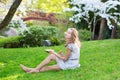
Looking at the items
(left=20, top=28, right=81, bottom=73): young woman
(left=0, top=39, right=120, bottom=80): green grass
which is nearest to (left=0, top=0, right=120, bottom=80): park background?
(left=0, top=39, right=120, bottom=80): green grass

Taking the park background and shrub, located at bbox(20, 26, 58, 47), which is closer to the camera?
the park background

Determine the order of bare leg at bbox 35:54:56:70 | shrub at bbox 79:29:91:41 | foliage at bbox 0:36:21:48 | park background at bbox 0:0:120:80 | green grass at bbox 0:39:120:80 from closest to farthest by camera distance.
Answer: green grass at bbox 0:39:120:80, park background at bbox 0:0:120:80, bare leg at bbox 35:54:56:70, foliage at bbox 0:36:21:48, shrub at bbox 79:29:91:41

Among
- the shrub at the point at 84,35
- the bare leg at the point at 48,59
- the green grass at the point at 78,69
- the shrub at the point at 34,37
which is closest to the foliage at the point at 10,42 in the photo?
the shrub at the point at 34,37

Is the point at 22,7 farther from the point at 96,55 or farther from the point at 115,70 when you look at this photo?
the point at 115,70

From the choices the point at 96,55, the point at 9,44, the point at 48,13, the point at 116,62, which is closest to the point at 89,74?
the point at 116,62

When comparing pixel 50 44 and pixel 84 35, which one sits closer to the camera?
pixel 50 44

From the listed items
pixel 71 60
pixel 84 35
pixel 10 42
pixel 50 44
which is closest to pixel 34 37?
pixel 50 44

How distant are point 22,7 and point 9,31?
672cm

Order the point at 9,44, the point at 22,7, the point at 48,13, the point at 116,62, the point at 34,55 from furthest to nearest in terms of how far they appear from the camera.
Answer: the point at 48,13 → the point at 9,44 → the point at 22,7 → the point at 34,55 → the point at 116,62

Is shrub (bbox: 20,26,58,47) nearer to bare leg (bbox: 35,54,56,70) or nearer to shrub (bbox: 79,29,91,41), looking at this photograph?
shrub (bbox: 79,29,91,41)

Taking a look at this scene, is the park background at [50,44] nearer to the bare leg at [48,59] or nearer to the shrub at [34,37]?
the shrub at [34,37]

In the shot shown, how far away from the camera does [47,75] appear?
7.31 meters

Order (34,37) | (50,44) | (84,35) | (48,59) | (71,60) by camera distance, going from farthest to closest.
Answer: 1. (84,35)
2. (34,37)
3. (50,44)
4. (71,60)
5. (48,59)

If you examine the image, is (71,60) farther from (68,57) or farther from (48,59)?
(48,59)
